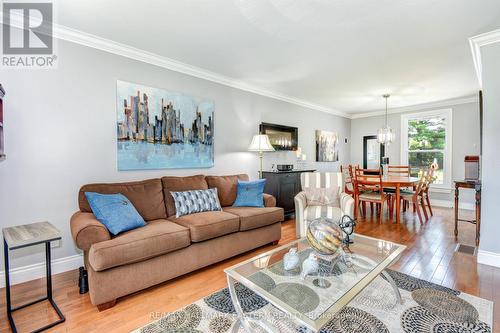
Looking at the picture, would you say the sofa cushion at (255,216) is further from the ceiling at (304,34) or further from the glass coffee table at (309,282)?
the ceiling at (304,34)

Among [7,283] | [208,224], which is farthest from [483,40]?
[7,283]

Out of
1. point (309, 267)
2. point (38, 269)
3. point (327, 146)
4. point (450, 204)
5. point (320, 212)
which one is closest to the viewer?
point (309, 267)

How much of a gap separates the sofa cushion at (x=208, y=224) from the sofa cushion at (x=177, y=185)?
20cm

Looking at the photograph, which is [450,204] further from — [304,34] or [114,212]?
[114,212]

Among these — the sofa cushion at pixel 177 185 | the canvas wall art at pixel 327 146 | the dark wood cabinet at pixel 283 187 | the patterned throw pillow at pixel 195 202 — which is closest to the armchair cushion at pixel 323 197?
the dark wood cabinet at pixel 283 187

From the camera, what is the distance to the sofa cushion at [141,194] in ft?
7.81

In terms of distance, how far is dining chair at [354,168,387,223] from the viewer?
4.13 meters

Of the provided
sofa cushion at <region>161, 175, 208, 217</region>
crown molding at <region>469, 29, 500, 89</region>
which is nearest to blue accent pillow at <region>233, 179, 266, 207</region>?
sofa cushion at <region>161, 175, 208, 217</region>

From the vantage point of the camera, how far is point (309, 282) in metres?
1.51

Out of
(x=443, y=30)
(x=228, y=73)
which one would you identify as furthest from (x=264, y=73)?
(x=443, y=30)

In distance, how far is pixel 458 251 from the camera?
9.50ft

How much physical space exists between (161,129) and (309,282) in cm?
253

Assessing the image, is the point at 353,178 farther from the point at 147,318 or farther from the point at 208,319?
the point at 147,318

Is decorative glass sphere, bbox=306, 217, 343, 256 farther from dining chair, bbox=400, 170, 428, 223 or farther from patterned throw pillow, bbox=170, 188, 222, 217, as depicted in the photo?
dining chair, bbox=400, 170, 428, 223
